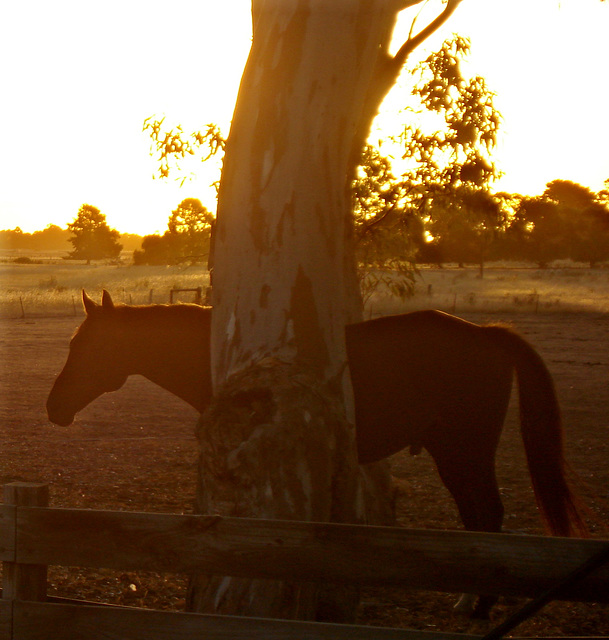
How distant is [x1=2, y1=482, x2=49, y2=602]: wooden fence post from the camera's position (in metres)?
3.00

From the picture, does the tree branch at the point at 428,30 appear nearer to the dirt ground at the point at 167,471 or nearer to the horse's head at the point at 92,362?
the dirt ground at the point at 167,471

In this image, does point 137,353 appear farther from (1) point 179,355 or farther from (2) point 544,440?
(2) point 544,440

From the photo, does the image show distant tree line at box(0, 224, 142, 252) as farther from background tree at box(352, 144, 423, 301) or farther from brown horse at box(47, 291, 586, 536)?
brown horse at box(47, 291, 586, 536)

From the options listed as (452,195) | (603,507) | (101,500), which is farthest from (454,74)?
(101,500)

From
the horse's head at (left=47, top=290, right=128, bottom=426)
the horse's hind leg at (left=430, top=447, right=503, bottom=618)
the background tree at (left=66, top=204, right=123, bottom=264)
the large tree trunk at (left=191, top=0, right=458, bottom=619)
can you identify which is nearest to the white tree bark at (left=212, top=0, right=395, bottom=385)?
the large tree trunk at (left=191, top=0, right=458, bottom=619)

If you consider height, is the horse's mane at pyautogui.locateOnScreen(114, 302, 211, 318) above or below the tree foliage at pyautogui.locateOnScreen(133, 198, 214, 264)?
below

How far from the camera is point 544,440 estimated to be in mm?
5141

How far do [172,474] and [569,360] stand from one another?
45.9ft

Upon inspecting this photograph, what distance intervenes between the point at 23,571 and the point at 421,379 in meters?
3.15

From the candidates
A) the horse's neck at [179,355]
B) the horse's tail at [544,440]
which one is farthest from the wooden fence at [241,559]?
the horse's neck at [179,355]

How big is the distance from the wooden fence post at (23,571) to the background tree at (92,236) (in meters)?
84.7

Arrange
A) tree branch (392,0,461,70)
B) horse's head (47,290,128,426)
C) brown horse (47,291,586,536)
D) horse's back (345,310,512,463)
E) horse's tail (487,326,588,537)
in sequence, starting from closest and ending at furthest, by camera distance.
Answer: horse's tail (487,326,588,537) < brown horse (47,291,586,536) < horse's back (345,310,512,463) < horse's head (47,290,128,426) < tree branch (392,0,461,70)

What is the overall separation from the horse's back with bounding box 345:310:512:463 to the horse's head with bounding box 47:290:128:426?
224cm

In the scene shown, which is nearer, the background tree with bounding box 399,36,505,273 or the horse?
the horse
